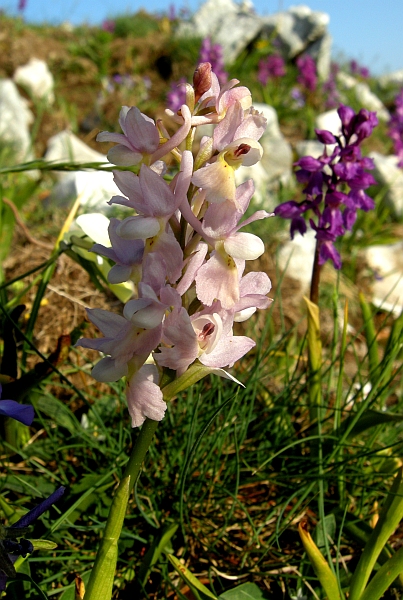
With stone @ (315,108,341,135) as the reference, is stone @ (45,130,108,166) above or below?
below

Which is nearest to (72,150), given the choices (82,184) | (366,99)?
(82,184)

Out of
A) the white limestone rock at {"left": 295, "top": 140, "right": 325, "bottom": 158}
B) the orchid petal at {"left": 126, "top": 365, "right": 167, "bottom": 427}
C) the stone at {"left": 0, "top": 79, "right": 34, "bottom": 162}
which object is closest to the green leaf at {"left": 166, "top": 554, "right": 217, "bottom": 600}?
the orchid petal at {"left": 126, "top": 365, "right": 167, "bottom": 427}

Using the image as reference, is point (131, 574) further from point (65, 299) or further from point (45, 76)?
point (45, 76)

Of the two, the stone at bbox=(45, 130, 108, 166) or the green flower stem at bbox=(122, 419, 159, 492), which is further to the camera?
the stone at bbox=(45, 130, 108, 166)

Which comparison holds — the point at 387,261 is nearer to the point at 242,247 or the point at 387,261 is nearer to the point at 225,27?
the point at 242,247

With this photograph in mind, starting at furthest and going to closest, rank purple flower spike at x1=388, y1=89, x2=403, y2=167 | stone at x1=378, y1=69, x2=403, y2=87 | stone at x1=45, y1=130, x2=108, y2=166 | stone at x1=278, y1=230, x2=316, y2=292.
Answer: stone at x1=378, y1=69, x2=403, y2=87 < stone at x1=45, y1=130, x2=108, y2=166 < purple flower spike at x1=388, y1=89, x2=403, y2=167 < stone at x1=278, y1=230, x2=316, y2=292

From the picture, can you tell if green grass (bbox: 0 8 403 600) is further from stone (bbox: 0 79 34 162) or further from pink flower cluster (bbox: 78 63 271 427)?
stone (bbox: 0 79 34 162)
